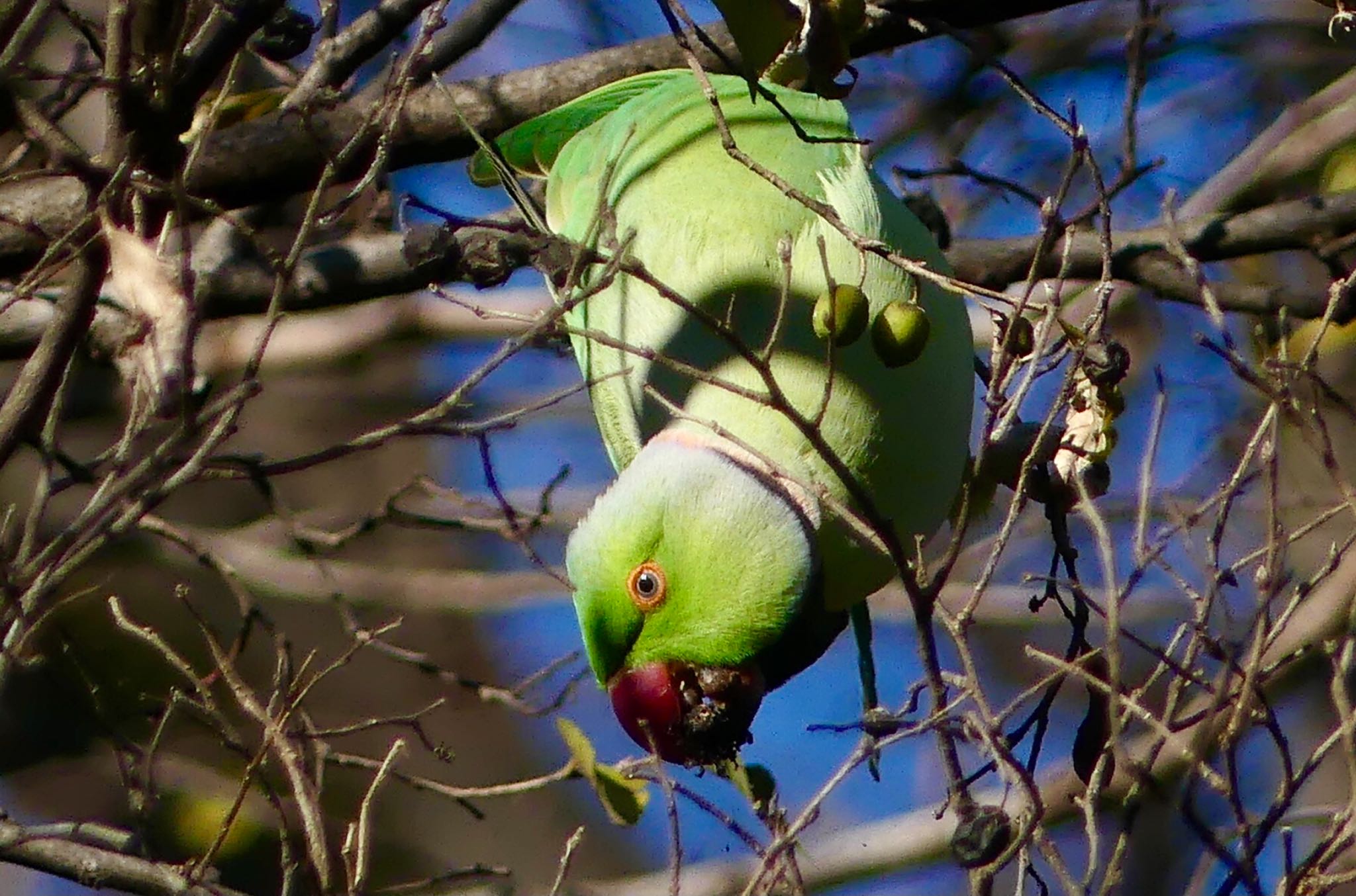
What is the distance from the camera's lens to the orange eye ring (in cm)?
270

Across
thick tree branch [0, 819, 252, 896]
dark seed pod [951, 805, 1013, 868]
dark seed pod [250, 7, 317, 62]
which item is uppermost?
dark seed pod [250, 7, 317, 62]

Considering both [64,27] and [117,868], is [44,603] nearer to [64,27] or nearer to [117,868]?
[117,868]

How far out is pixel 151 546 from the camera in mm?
5453

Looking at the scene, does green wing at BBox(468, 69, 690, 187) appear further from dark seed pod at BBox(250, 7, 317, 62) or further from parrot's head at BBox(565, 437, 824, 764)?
parrot's head at BBox(565, 437, 824, 764)

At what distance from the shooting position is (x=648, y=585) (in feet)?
8.87

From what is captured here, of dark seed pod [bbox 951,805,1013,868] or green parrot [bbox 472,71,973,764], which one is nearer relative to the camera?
dark seed pod [bbox 951,805,1013,868]

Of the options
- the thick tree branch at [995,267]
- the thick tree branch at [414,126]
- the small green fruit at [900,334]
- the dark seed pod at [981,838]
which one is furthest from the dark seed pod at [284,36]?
the dark seed pod at [981,838]

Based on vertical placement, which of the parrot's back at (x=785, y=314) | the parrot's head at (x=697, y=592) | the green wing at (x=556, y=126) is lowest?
the parrot's head at (x=697, y=592)

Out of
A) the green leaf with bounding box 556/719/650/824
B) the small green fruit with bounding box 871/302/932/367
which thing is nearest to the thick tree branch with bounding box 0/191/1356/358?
the small green fruit with bounding box 871/302/932/367

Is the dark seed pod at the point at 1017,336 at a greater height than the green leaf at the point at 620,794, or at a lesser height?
greater

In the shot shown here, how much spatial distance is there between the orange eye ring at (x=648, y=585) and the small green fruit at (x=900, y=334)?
589 mm

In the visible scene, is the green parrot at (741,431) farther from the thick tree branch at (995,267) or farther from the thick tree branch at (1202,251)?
the thick tree branch at (1202,251)

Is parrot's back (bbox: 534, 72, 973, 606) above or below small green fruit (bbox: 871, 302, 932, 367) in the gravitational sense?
above

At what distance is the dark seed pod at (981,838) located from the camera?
192 centimetres
